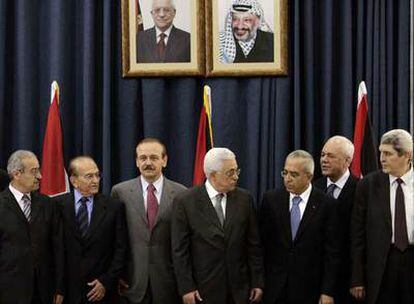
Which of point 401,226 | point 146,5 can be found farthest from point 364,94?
point 146,5

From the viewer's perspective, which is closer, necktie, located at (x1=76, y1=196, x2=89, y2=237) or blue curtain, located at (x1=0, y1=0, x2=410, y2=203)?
necktie, located at (x1=76, y1=196, x2=89, y2=237)

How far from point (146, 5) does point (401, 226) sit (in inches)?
109

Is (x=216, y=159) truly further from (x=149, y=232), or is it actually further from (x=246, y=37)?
(x=246, y=37)

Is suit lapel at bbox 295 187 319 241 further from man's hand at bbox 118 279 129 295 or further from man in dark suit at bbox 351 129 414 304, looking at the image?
man's hand at bbox 118 279 129 295

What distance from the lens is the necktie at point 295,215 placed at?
172 inches

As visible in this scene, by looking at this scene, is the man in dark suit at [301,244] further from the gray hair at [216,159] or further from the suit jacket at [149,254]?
the suit jacket at [149,254]

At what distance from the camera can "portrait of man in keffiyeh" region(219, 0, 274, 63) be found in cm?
573

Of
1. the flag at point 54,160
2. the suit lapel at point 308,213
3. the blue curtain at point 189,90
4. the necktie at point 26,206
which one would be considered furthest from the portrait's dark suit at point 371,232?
the flag at point 54,160

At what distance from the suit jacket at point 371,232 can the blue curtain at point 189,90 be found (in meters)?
1.41

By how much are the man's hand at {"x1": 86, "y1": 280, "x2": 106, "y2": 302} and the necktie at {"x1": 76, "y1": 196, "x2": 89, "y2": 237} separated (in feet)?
0.99

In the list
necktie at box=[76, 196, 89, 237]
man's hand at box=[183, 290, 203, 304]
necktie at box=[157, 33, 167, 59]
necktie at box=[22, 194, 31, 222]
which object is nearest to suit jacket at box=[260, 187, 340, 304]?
man's hand at box=[183, 290, 203, 304]

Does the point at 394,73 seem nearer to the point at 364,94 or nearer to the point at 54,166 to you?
the point at 364,94

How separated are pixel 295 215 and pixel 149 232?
898mm

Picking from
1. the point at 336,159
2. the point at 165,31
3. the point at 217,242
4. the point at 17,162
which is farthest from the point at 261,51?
the point at 17,162
